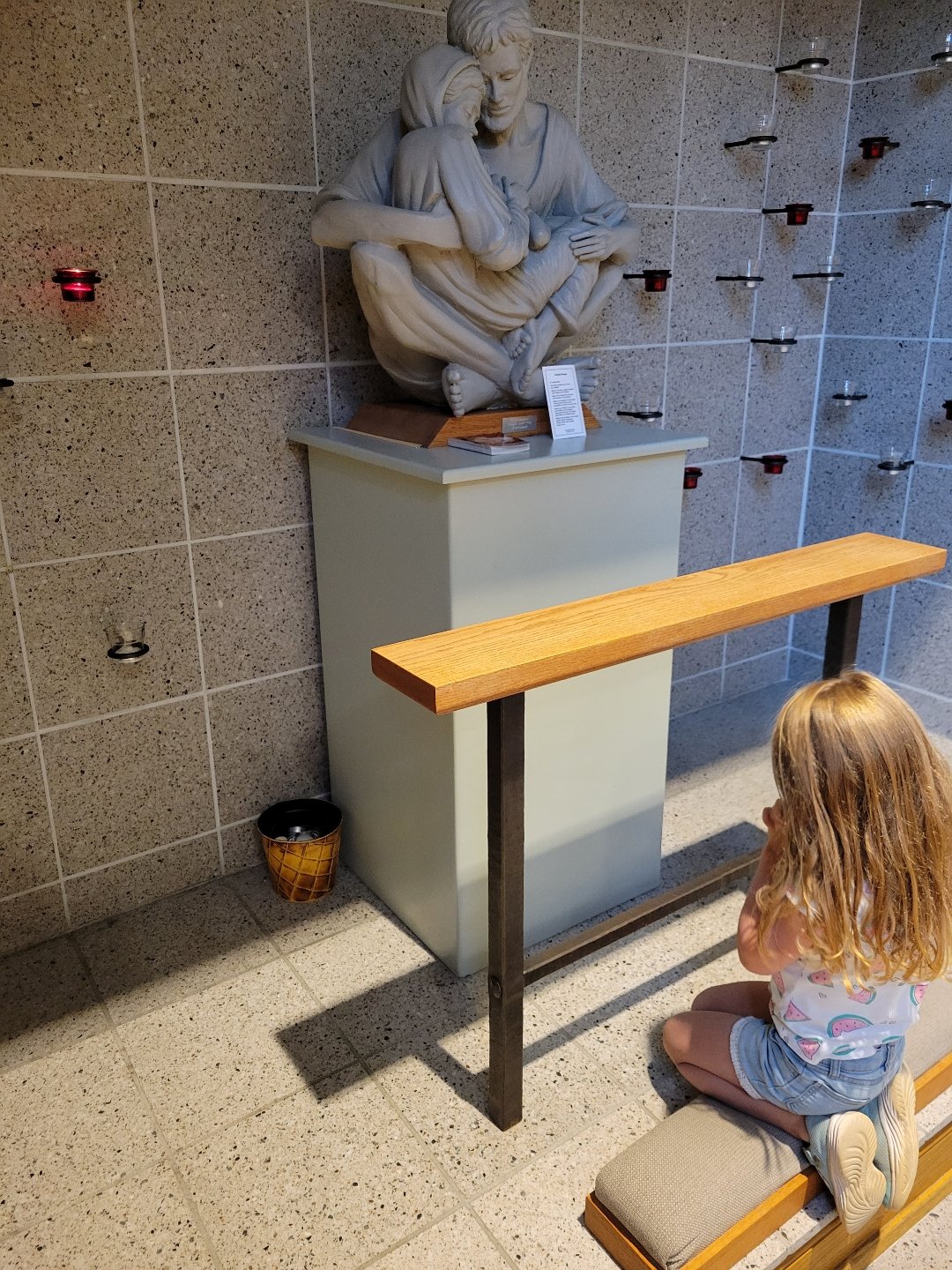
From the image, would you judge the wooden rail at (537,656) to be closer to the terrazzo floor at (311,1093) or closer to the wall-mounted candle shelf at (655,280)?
the terrazzo floor at (311,1093)

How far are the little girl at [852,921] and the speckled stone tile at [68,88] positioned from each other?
1557mm

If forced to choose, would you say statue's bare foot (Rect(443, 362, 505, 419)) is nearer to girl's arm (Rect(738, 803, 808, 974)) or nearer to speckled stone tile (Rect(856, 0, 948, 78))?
girl's arm (Rect(738, 803, 808, 974))

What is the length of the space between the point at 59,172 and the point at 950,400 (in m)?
2.29

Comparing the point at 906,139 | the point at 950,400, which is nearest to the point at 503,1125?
the point at 950,400

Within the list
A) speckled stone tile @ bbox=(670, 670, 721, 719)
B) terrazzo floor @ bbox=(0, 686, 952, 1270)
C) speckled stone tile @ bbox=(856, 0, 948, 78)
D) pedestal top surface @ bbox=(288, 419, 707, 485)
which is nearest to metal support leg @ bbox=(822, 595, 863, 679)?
pedestal top surface @ bbox=(288, 419, 707, 485)

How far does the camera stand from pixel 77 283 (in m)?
1.70

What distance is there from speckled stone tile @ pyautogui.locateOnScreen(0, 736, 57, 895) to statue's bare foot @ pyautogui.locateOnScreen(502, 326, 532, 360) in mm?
1233

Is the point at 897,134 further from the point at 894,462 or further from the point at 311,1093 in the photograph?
the point at 311,1093

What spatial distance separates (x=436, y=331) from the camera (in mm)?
1856

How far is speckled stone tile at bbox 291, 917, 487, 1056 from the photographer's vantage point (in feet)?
5.92

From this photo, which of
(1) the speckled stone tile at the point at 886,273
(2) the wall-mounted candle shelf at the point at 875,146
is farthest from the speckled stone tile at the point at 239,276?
(1) the speckled stone tile at the point at 886,273

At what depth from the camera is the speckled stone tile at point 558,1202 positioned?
4.53ft

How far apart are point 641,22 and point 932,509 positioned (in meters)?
1.55

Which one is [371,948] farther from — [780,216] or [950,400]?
[780,216]
